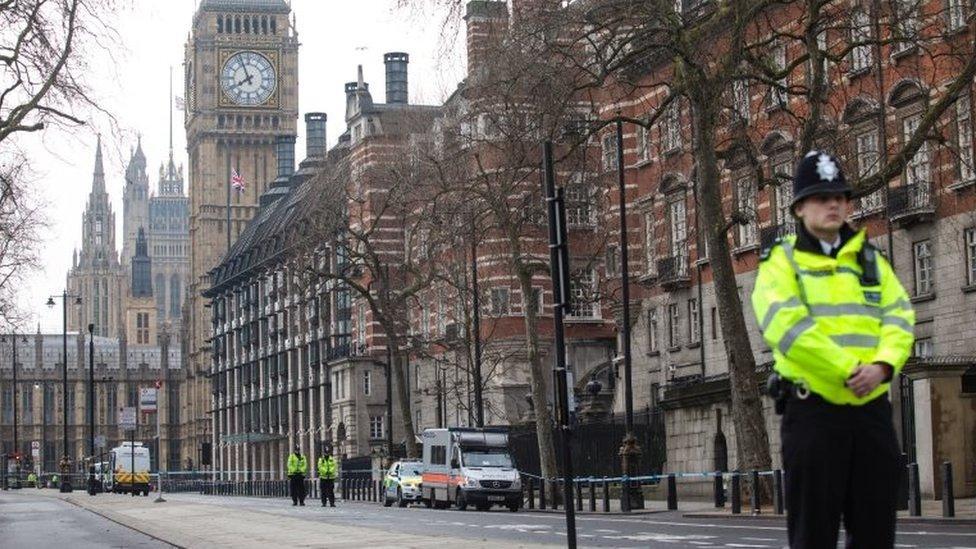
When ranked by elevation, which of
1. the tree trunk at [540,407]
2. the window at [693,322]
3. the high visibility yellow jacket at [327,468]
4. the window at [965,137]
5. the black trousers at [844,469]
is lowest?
the black trousers at [844,469]

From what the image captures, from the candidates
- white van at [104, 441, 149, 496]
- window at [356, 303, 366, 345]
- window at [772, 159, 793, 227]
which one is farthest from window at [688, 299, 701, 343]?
window at [356, 303, 366, 345]

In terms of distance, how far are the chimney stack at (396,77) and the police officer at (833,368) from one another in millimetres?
104281

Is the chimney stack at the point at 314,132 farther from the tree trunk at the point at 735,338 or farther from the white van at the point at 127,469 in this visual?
the tree trunk at the point at 735,338

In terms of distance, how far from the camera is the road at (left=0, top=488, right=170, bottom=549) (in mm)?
27141

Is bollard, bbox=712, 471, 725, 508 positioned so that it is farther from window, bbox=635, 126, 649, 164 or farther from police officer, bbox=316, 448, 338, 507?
window, bbox=635, 126, 649, 164

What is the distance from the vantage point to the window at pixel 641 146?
6265 cm

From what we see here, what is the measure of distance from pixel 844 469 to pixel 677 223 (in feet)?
175

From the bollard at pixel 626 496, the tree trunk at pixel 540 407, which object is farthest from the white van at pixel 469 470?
the bollard at pixel 626 496

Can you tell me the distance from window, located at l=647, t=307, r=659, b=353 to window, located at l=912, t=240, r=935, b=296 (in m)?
18.0

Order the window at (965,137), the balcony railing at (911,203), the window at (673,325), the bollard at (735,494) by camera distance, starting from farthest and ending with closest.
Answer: the window at (673,325)
the balcony railing at (911,203)
the window at (965,137)
the bollard at (735,494)

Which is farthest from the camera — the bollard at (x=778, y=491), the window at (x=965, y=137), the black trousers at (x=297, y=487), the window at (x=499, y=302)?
the window at (x=499, y=302)

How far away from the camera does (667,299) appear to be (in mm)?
62188

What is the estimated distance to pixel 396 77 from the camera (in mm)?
113250

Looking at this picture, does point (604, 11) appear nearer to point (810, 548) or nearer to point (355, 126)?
point (810, 548)
